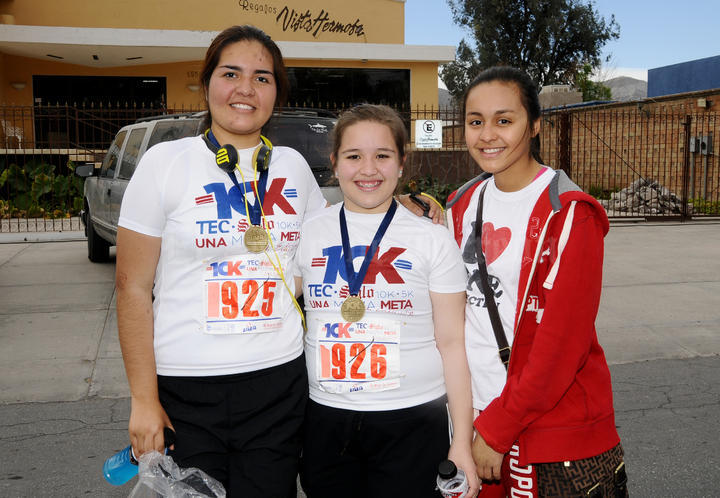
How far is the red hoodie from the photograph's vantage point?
1.95 meters

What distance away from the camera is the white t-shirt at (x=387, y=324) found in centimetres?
220

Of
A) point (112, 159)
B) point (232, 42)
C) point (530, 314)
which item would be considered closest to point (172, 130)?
point (112, 159)

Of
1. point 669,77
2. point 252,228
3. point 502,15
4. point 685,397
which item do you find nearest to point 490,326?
point 252,228

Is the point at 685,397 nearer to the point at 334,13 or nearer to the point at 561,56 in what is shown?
the point at 334,13

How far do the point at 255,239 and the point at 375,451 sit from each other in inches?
30.7

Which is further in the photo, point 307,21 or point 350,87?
point 307,21

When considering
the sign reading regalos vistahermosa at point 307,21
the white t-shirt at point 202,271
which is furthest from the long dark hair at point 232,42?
the sign reading regalos vistahermosa at point 307,21

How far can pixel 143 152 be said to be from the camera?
7797 mm

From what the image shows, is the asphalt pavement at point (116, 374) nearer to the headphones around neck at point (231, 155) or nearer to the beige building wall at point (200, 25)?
the headphones around neck at point (231, 155)

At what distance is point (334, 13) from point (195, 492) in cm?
2287

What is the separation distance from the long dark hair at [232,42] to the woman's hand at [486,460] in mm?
1342

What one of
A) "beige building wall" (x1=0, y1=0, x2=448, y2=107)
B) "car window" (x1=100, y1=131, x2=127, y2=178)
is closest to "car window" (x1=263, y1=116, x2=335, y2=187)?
"car window" (x1=100, y1=131, x2=127, y2=178)

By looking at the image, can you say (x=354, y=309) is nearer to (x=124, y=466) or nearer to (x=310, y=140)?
(x=124, y=466)

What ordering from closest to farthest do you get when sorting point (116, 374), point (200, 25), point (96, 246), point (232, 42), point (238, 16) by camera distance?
point (232, 42)
point (116, 374)
point (96, 246)
point (200, 25)
point (238, 16)
